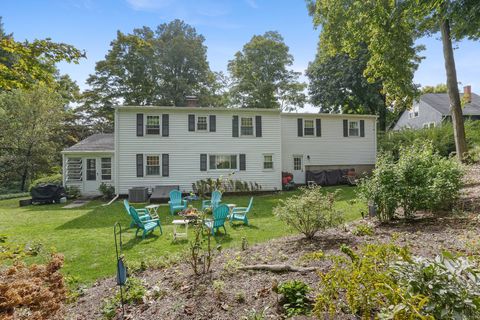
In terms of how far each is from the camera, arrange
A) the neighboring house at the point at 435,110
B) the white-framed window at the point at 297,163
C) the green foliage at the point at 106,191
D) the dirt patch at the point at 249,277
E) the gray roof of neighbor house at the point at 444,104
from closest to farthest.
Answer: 1. the dirt patch at the point at 249,277
2. the green foliage at the point at 106,191
3. the white-framed window at the point at 297,163
4. the neighboring house at the point at 435,110
5. the gray roof of neighbor house at the point at 444,104

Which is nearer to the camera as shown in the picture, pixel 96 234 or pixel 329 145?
pixel 96 234

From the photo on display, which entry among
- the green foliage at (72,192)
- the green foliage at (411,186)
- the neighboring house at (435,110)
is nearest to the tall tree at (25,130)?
the green foliage at (72,192)

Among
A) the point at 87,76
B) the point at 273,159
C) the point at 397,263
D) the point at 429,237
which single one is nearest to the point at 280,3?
the point at 429,237

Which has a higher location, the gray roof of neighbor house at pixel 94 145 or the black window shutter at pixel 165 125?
the black window shutter at pixel 165 125

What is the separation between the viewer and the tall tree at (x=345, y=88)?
23984mm

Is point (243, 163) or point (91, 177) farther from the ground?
point (243, 163)

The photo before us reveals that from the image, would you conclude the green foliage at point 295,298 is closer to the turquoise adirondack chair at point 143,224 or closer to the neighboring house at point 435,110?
the turquoise adirondack chair at point 143,224

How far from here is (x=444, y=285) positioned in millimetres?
1911

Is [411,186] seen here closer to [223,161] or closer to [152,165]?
[223,161]

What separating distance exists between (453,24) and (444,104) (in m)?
22.1

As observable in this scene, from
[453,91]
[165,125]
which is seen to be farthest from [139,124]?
[453,91]

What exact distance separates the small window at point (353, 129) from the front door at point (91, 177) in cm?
1657

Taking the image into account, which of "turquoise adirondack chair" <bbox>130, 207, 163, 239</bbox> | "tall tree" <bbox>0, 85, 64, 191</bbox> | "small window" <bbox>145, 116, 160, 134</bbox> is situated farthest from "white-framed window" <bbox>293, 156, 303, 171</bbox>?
"tall tree" <bbox>0, 85, 64, 191</bbox>

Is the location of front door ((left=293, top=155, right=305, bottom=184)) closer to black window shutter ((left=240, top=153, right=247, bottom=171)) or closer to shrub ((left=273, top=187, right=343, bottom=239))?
black window shutter ((left=240, top=153, right=247, bottom=171))
